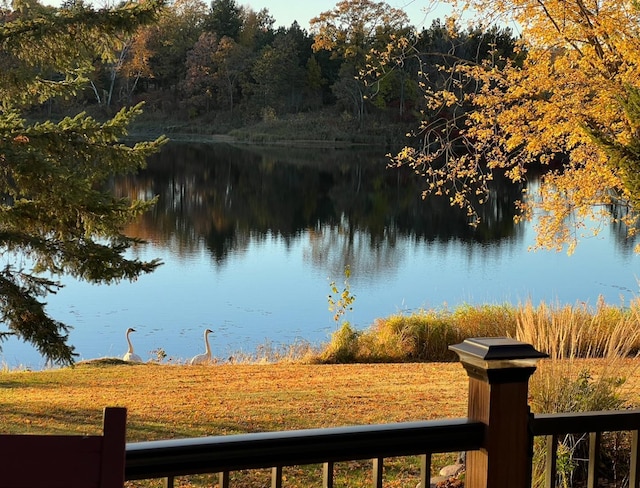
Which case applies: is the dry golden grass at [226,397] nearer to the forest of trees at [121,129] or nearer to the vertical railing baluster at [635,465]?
→ the forest of trees at [121,129]

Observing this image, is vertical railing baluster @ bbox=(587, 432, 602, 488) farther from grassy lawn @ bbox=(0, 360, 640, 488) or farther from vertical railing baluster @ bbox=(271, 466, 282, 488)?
grassy lawn @ bbox=(0, 360, 640, 488)

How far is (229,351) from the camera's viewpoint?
13.3 m

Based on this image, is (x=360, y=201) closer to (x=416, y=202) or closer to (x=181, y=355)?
(x=416, y=202)

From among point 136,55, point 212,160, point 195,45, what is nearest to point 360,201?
point 212,160

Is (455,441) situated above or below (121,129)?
below

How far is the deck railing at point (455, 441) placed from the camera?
197 centimetres

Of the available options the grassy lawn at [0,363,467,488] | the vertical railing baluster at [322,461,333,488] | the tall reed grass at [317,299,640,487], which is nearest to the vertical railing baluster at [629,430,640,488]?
the vertical railing baluster at [322,461,333,488]

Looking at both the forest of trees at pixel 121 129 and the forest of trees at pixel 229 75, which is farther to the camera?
the forest of trees at pixel 229 75

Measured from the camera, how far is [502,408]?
228 cm

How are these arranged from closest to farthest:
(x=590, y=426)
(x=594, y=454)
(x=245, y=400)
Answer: (x=590, y=426)
(x=594, y=454)
(x=245, y=400)

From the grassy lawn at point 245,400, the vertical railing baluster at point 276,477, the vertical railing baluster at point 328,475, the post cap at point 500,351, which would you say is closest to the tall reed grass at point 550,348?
the grassy lawn at point 245,400

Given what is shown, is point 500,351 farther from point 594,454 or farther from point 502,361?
point 594,454

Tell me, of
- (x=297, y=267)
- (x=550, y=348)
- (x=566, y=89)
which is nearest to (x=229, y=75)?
(x=297, y=267)

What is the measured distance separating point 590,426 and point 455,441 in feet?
1.59
